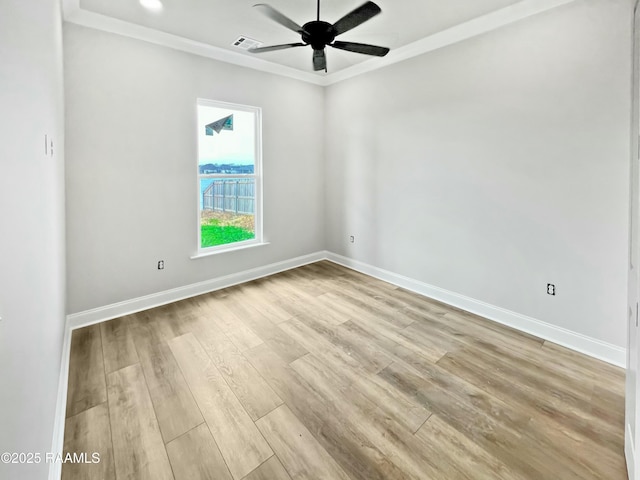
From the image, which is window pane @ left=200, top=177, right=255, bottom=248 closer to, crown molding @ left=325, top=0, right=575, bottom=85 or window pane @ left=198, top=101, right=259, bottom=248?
window pane @ left=198, top=101, right=259, bottom=248

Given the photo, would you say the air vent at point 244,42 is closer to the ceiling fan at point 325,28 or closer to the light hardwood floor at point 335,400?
the ceiling fan at point 325,28

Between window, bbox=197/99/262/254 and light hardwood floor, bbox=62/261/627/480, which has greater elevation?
window, bbox=197/99/262/254

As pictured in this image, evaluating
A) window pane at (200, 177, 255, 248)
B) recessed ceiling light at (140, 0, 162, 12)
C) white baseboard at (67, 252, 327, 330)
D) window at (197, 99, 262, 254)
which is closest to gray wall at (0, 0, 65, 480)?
recessed ceiling light at (140, 0, 162, 12)

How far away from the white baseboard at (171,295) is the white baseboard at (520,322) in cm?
153

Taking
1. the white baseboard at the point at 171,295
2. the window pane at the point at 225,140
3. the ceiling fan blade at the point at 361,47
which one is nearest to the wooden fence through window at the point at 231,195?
the window pane at the point at 225,140

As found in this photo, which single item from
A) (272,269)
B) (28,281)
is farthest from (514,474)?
(272,269)

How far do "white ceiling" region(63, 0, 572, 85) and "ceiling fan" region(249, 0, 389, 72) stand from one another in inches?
15.6

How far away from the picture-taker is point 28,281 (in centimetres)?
112

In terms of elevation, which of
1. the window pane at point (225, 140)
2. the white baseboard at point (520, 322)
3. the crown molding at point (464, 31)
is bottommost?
the white baseboard at point (520, 322)

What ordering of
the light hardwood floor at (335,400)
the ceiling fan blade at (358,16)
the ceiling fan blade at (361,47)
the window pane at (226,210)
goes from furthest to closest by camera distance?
the window pane at (226,210), the ceiling fan blade at (361,47), the ceiling fan blade at (358,16), the light hardwood floor at (335,400)

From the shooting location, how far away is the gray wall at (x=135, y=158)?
2.85 metres

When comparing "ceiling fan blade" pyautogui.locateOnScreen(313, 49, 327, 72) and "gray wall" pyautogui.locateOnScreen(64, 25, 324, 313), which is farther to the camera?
"gray wall" pyautogui.locateOnScreen(64, 25, 324, 313)

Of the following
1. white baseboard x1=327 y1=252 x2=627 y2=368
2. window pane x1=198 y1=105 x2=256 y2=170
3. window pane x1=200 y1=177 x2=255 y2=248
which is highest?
window pane x1=198 y1=105 x2=256 y2=170

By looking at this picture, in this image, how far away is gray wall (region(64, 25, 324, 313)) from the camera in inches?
112
